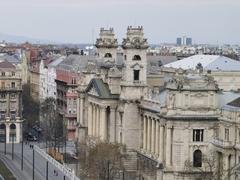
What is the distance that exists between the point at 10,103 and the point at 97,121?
142ft

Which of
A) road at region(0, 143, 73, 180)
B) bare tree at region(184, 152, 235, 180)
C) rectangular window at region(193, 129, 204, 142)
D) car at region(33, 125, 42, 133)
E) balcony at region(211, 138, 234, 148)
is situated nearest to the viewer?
bare tree at region(184, 152, 235, 180)

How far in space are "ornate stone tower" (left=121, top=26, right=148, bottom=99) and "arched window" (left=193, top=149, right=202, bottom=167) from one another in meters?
22.2

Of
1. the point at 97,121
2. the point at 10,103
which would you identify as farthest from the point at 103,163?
the point at 10,103

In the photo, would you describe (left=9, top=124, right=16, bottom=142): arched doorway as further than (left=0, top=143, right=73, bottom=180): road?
Yes

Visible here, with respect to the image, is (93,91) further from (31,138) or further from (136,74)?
(31,138)

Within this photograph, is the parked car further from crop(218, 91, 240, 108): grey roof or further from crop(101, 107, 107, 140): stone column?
crop(218, 91, 240, 108): grey roof

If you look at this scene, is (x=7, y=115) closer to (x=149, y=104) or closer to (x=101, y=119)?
(x=101, y=119)

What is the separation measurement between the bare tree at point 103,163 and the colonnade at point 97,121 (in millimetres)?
15072

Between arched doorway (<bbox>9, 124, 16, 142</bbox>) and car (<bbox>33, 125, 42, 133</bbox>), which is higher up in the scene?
arched doorway (<bbox>9, 124, 16, 142</bbox>)

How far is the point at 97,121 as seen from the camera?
14550 cm

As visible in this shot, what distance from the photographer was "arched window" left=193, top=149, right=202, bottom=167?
112m

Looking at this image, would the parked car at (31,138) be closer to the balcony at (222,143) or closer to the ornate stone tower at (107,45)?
the ornate stone tower at (107,45)

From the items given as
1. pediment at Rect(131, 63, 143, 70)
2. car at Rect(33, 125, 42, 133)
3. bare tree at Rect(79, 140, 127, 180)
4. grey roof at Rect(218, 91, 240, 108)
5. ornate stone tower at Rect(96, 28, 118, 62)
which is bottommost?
car at Rect(33, 125, 42, 133)

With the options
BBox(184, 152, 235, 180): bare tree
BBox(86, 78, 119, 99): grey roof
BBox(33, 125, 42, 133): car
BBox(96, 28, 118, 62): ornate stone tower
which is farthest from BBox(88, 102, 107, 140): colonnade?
BBox(33, 125, 42, 133): car
